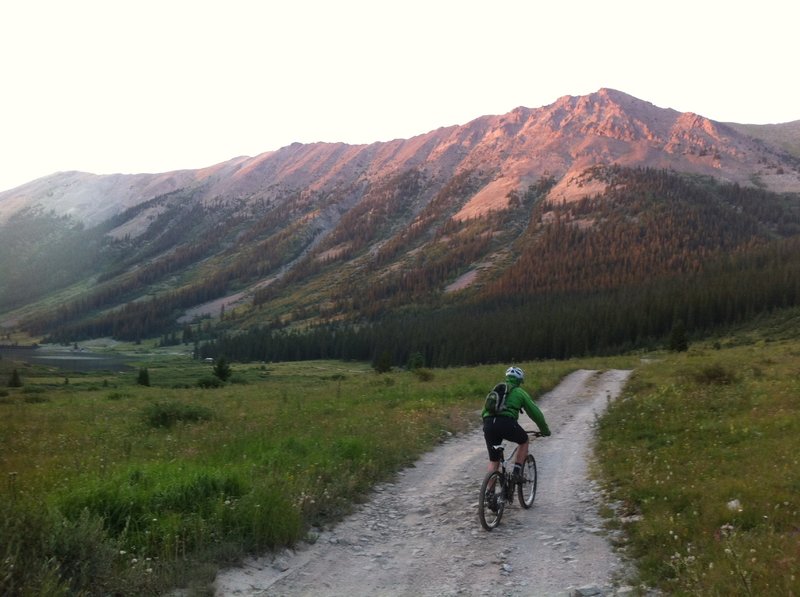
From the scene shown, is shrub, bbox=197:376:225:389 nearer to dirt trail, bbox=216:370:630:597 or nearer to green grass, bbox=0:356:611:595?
green grass, bbox=0:356:611:595

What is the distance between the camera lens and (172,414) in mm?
23922

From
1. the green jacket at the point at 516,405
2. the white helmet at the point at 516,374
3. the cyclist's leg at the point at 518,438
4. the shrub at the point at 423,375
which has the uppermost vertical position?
the white helmet at the point at 516,374

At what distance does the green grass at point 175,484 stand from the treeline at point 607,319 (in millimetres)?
77823

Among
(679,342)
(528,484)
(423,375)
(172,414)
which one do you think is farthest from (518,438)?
(679,342)

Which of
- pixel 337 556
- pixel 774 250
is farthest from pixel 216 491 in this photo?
pixel 774 250

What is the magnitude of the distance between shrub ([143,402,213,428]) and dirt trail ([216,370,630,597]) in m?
12.8

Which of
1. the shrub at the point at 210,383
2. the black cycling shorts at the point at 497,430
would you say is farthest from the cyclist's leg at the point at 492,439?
the shrub at the point at 210,383

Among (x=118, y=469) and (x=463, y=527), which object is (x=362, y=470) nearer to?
(x=463, y=527)

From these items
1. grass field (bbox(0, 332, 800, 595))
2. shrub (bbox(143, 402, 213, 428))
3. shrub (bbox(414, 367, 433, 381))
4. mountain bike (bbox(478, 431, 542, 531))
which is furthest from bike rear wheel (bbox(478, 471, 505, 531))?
shrub (bbox(414, 367, 433, 381))

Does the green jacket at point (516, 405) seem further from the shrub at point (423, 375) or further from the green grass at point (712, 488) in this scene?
the shrub at point (423, 375)

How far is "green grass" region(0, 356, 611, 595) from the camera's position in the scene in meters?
6.53

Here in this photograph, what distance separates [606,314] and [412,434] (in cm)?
11189

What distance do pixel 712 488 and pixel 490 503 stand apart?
4.41 meters

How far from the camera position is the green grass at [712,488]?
714 cm
